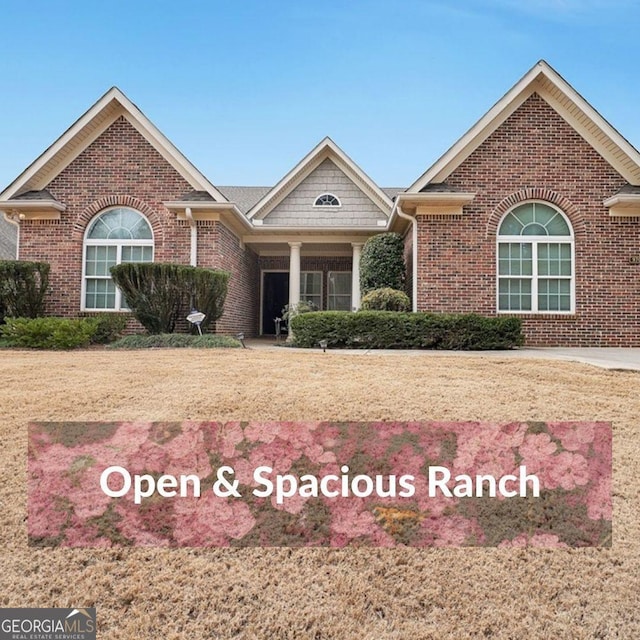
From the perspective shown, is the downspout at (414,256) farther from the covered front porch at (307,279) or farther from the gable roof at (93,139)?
the covered front porch at (307,279)

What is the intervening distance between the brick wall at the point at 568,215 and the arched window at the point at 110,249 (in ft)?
23.5

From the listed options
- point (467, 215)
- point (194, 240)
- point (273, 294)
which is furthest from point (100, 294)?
point (467, 215)

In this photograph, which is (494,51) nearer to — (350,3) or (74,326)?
(350,3)

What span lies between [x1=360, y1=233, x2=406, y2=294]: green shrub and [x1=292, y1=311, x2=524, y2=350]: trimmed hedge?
10.3 feet

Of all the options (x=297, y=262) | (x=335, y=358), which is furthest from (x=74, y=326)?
(x=297, y=262)

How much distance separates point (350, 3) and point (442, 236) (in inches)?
235

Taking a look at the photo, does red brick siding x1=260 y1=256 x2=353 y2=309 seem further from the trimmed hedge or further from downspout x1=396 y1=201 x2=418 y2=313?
the trimmed hedge

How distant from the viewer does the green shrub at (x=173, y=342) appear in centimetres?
971

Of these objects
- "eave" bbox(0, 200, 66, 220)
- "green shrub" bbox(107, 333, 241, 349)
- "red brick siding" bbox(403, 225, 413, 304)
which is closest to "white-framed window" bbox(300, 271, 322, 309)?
"red brick siding" bbox(403, 225, 413, 304)

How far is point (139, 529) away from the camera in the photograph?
2.49 metres

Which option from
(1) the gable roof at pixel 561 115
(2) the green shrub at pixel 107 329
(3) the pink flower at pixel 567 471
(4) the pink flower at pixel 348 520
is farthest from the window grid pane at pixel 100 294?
(3) the pink flower at pixel 567 471

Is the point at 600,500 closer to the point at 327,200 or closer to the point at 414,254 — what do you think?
the point at 414,254

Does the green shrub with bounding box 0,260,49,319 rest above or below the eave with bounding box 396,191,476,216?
below

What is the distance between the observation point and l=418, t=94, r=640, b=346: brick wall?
1120 cm
